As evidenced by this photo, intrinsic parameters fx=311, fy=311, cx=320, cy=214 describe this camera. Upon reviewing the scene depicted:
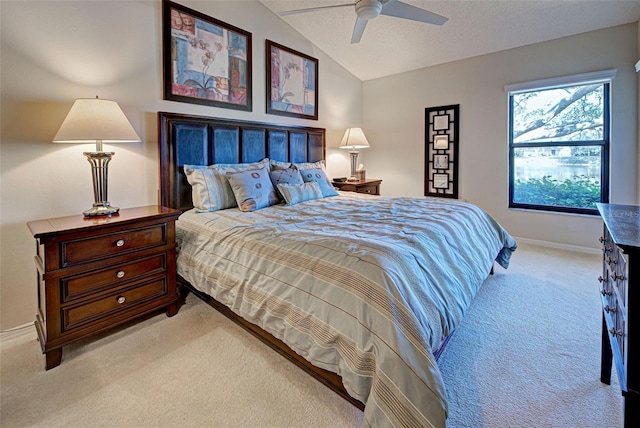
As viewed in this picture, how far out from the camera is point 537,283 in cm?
294

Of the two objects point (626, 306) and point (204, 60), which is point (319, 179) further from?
point (626, 306)

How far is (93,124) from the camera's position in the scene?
2.07 metres

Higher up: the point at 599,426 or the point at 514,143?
the point at 514,143

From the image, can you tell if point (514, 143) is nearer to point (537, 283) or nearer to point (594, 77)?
point (594, 77)

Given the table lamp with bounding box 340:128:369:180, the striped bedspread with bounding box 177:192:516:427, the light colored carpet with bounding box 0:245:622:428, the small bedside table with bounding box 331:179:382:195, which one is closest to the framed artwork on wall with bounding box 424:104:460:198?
the small bedside table with bounding box 331:179:382:195

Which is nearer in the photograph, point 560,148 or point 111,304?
point 111,304

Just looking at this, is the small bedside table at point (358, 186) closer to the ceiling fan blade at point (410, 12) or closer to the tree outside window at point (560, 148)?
the tree outside window at point (560, 148)

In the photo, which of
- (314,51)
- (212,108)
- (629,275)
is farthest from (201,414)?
(314,51)

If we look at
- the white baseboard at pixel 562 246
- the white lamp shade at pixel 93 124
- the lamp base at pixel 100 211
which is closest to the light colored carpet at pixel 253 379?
the lamp base at pixel 100 211

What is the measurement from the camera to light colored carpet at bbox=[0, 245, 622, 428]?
4.80ft

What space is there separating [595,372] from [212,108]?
370cm

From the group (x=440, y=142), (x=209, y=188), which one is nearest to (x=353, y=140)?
(x=440, y=142)

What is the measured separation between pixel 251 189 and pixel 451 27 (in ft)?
10.3

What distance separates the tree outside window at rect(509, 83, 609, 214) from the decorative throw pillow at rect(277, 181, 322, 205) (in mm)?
2893
